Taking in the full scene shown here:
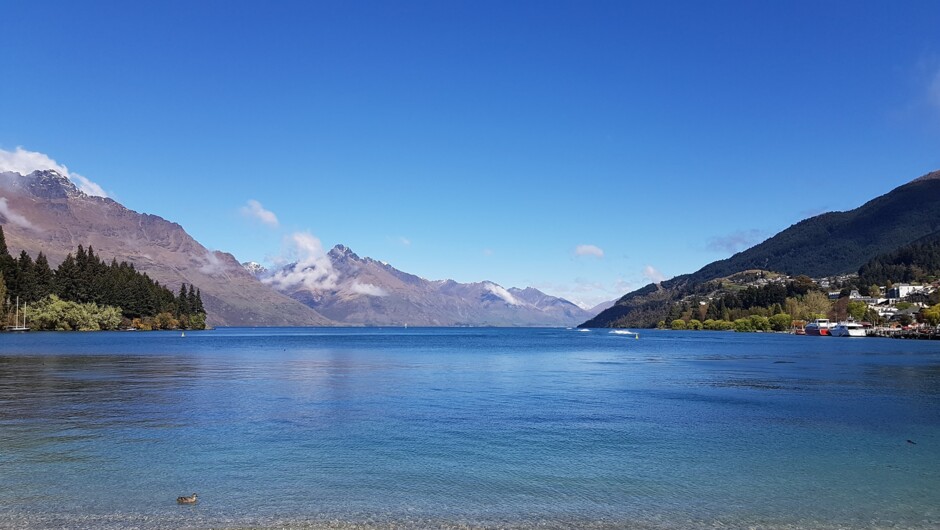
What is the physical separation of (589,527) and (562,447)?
32.6 ft

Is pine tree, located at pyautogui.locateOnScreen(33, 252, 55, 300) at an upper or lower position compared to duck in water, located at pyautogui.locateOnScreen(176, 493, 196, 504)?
Answer: upper

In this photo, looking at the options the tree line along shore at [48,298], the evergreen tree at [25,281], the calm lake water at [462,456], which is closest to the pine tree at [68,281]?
the tree line along shore at [48,298]

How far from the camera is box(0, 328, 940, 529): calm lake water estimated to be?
17.9 m

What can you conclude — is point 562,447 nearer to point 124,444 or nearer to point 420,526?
point 420,526

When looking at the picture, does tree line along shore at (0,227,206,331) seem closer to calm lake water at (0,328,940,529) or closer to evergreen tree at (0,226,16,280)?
evergreen tree at (0,226,16,280)

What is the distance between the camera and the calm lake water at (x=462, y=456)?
1788 cm

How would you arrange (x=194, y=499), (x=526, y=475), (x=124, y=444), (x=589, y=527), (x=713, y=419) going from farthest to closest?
(x=713, y=419) → (x=124, y=444) → (x=526, y=475) → (x=194, y=499) → (x=589, y=527)

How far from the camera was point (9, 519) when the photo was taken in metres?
16.8

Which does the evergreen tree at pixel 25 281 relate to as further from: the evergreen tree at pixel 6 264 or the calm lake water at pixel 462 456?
the calm lake water at pixel 462 456

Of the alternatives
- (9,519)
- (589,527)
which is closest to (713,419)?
(589,527)

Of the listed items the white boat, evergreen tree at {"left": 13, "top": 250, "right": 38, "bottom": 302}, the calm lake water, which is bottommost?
the calm lake water

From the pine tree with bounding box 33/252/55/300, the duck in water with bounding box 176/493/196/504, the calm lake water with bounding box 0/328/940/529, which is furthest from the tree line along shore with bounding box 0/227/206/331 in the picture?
the duck in water with bounding box 176/493/196/504

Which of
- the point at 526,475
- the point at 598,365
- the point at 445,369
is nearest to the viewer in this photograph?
the point at 526,475

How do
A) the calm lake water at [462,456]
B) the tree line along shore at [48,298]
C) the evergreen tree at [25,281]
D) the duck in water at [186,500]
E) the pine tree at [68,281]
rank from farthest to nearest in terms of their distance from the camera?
the pine tree at [68,281] < the evergreen tree at [25,281] < the tree line along shore at [48,298] < the duck in water at [186,500] < the calm lake water at [462,456]
